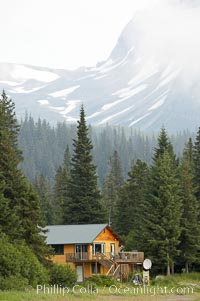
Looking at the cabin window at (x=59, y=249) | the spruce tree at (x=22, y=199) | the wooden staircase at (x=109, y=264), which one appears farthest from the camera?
the cabin window at (x=59, y=249)

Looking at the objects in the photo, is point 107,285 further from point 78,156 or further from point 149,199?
point 78,156

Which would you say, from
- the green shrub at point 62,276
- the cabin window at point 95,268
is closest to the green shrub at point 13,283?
the green shrub at point 62,276

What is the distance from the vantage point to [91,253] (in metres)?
63.9

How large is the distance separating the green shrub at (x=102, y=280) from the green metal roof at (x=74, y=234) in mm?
7268

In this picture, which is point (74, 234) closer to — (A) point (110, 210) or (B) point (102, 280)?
(B) point (102, 280)

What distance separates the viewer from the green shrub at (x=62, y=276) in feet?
142

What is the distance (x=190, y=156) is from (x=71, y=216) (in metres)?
21.5

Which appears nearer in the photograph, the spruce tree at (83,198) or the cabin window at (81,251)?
the cabin window at (81,251)

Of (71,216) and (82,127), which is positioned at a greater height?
(82,127)

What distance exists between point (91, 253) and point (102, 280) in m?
8.79

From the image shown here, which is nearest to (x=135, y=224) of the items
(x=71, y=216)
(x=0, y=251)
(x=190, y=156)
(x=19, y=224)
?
(x=71, y=216)

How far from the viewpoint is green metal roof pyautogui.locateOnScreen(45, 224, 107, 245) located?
210 feet

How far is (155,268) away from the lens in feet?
209

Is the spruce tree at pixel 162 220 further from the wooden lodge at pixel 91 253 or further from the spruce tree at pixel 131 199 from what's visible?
the spruce tree at pixel 131 199
